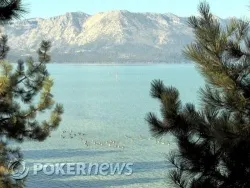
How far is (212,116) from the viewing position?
4055 mm

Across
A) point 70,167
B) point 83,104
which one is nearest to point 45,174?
point 70,167

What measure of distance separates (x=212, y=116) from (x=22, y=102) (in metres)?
4.24

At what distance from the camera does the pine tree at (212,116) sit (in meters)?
3.94

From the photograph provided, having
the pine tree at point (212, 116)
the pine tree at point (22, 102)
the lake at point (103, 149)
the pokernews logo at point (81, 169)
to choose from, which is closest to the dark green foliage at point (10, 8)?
the pine tree at point (212, 116)

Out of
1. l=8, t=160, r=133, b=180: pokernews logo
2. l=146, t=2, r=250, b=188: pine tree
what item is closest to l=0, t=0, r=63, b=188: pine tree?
l=146, t=2, r=250, b=188: pine tree

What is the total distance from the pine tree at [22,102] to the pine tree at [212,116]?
334cm

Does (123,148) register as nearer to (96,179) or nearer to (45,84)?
(96,179)

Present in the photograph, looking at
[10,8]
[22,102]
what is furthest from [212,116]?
[22,102]

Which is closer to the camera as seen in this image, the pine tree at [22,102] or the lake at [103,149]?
the pine tree at [22,102]

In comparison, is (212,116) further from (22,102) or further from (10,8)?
(22,102)

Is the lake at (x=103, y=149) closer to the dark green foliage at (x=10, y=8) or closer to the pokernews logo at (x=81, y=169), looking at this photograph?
the pokernews logo at (x=81, y=169)

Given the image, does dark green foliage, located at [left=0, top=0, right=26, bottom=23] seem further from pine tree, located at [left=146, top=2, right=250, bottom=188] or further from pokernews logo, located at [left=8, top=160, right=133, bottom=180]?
pokernews logo, located at [left=8, top=160, right=133, bottom=180]

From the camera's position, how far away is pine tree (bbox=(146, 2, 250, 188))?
155 inches

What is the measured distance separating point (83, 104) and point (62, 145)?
84.2 feet
